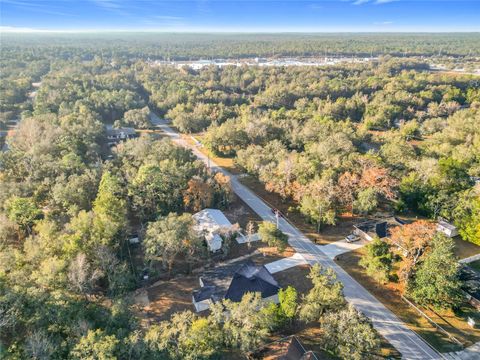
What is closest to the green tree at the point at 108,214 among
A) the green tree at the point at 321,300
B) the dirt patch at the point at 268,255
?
the dirt patch at the point at 268,255

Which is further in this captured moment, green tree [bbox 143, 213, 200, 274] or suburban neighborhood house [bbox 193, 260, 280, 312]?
green tree [bbox 143, 213, 200, 274]

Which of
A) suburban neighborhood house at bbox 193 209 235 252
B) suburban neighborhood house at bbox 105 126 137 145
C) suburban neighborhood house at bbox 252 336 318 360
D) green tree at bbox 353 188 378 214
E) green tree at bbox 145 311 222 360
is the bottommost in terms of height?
suburban neighborhood house at bbox 252 336 318 360

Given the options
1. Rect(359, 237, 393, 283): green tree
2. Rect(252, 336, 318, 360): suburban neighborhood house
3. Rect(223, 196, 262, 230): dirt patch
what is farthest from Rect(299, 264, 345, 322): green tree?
Rect(223, 196, 262, 230): dirt patch

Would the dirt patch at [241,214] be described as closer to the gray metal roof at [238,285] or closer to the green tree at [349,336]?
the gray metal roof at [238,285]

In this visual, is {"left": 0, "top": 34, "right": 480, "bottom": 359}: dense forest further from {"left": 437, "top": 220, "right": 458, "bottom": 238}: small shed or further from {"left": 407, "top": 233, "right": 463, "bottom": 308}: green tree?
{"left": 407, "top": 233, "right": 463, "bottom": 308}: green tree

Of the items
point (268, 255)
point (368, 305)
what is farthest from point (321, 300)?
point (268, 255)

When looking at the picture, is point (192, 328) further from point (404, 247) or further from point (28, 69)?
point (28, 69)

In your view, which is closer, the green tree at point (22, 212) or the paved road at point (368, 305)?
the paved road at point (368, 305)
